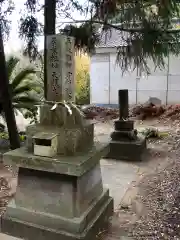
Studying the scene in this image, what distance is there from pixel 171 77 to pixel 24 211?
903cm

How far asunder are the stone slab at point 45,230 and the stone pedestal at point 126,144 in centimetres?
257

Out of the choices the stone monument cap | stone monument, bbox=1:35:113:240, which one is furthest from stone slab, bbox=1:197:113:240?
the stone monument cap

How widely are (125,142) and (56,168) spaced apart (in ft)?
10.3

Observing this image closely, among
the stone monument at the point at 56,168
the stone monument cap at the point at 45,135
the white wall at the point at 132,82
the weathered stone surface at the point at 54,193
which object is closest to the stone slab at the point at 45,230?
the stone monument at the point at 56,168

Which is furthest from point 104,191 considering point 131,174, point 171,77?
point 171,77

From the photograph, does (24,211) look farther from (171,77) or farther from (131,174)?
(171,77)

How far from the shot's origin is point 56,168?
7.17ft

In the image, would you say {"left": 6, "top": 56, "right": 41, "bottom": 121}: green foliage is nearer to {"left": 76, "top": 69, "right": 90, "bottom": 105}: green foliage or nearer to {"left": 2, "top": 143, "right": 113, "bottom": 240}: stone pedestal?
{"left": 2, "top": 143, "right": 113, "bottom": 240}: stone pedestal

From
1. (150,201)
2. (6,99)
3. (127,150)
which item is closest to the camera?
(150,201)

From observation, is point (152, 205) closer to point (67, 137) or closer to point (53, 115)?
point (67, 137)

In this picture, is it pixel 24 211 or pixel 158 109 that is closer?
pixel 24 211

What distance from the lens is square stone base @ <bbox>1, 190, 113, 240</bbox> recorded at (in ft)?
7.40

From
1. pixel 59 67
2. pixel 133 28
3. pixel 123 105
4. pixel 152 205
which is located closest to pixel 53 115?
pixel 59 67

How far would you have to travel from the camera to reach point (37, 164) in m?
2.24
